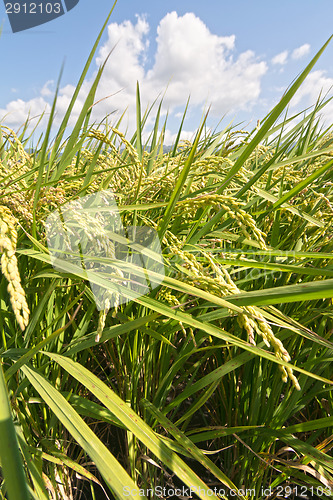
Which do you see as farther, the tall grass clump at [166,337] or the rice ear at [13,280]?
the tall grass clump at [166,337]

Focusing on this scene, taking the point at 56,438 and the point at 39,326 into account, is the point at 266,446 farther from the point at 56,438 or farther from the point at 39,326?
the point at 39,326

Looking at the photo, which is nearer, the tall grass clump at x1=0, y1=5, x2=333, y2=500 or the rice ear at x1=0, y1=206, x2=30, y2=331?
the rice ear at x1=0, y1=206, x2=30, y2=331

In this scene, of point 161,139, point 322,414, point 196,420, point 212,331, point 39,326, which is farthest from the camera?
point 161,139

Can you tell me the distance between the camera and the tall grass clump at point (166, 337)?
0.64 meters

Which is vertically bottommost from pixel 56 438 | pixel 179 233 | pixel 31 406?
pixel 56 438

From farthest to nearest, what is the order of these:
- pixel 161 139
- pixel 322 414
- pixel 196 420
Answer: pixel 161 139 → pixel 196 420 → pixel 322 414

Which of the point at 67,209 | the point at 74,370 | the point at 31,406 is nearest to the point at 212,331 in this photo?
the point at 74,370

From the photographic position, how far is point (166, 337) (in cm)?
95

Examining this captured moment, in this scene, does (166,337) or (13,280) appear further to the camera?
(166,337)

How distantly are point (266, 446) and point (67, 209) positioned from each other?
1033 millimetres

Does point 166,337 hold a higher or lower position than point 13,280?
lower

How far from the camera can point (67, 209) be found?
2.44 ft

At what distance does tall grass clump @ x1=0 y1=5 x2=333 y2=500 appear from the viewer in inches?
25.1

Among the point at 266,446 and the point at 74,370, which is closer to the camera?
the point at 74,370
